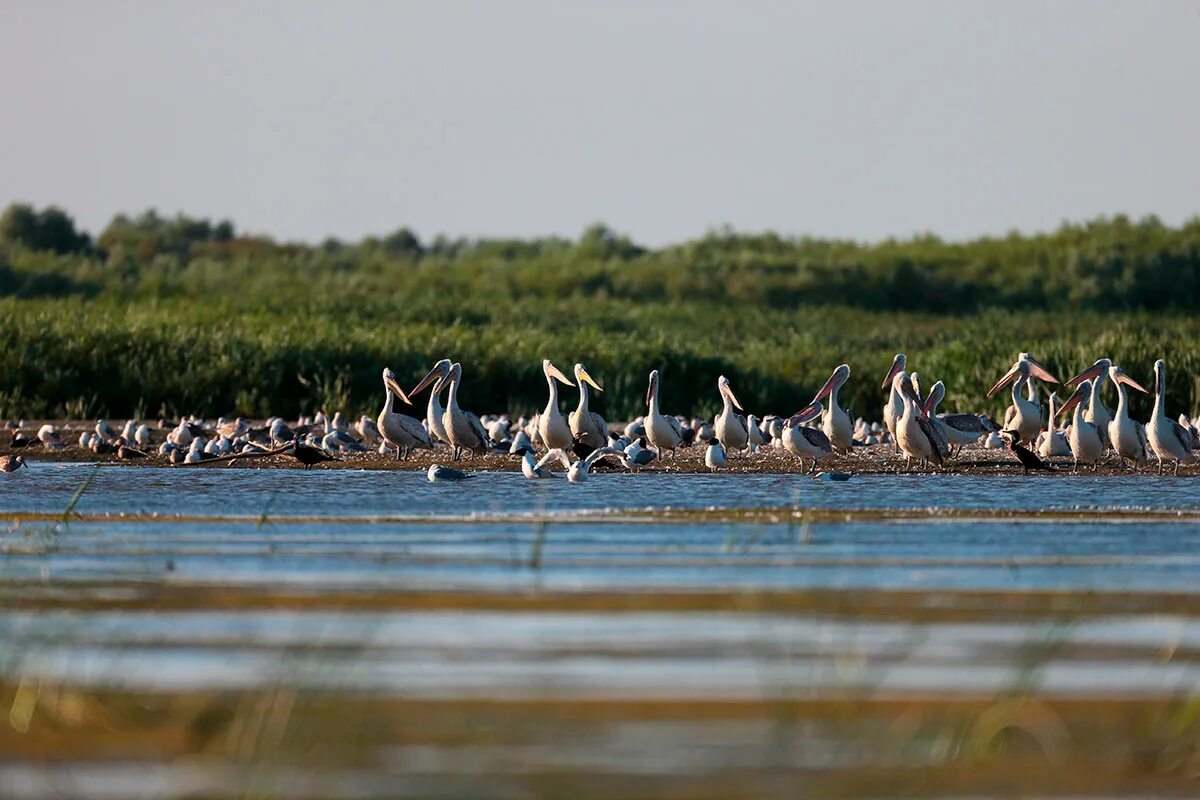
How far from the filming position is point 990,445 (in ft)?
63.5

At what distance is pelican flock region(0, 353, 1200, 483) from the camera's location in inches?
628

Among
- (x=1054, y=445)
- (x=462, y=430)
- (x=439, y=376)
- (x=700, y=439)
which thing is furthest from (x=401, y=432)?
(x=1054, y=445)

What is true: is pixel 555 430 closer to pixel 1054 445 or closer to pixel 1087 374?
pixel 1054 445

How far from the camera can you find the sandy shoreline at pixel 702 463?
53.0 ft

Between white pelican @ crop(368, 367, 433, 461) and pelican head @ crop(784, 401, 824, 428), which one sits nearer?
pelican head @ crop(784, 401, 824, 428)

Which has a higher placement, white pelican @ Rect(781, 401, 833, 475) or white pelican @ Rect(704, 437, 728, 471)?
white pelican @ Rect(781, 401, 833, 475)

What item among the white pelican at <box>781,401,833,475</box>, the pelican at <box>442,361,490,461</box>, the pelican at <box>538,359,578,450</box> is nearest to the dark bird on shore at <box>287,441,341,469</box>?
the pelican at <box>442,361,490,461</box>

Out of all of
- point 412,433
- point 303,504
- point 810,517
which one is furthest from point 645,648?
point 412,433

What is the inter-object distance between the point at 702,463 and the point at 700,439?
327 centimetres

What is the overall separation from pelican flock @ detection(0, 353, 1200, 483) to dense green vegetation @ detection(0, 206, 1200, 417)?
3.32 m

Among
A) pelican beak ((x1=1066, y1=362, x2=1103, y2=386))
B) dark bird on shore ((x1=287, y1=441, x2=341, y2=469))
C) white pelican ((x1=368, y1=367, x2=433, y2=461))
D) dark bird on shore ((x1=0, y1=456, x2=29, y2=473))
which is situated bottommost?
dark bird on shore ((x1=0, y1=456, x2=29, y2=473))

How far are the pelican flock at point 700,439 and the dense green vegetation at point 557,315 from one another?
3.32m

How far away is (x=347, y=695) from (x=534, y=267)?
46659mm

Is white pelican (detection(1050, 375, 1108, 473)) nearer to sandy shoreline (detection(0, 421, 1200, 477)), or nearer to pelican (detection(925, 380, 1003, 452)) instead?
sandy shoreline (detection(0, 421, 1200, 477))
